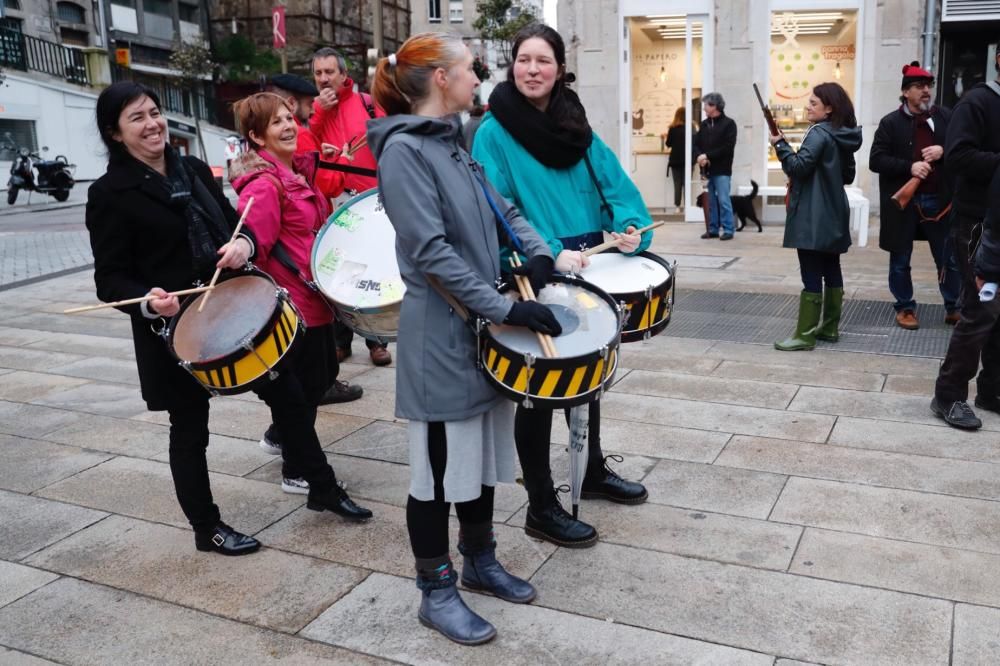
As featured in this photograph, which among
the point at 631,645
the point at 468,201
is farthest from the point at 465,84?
the point at 631,645

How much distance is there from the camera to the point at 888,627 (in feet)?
9.78

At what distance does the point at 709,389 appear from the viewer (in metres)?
5.67

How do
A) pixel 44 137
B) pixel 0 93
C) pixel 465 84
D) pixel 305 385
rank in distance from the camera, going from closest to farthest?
pixel 465 84
pixel 305 385
pixel 0 93
pixel 44 137

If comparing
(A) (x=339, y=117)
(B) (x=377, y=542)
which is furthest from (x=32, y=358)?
(B) (x=377, y=542)

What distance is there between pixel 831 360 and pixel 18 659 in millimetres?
4938

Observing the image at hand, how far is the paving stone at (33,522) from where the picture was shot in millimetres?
3832

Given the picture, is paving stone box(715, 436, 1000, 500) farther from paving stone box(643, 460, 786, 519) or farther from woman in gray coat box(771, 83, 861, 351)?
woman in gray coat box(771, 83, 861, 351)

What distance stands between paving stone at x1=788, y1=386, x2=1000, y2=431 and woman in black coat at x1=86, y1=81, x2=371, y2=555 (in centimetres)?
304

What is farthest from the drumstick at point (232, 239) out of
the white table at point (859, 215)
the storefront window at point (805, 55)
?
the storefront window at point (805, 55)

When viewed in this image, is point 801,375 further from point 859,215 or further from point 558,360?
point 859,215

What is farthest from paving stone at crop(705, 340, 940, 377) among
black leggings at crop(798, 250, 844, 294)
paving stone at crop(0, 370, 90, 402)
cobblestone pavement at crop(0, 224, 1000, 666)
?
paving stone at crop(0, 370, 90, 402)

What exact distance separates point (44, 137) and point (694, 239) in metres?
23.9

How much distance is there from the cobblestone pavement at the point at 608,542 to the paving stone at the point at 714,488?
15 mm

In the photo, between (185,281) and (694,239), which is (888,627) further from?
(694,239)
